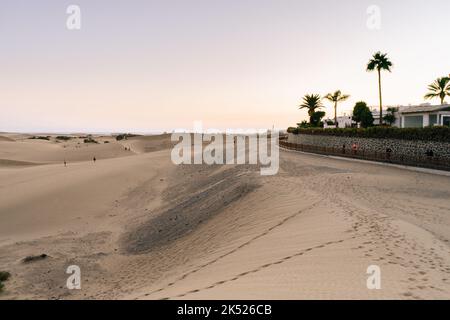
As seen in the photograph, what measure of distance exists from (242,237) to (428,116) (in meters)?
45.3

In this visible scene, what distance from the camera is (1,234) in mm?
18203

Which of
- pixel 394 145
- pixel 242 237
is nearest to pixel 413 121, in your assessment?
pixel 394 145

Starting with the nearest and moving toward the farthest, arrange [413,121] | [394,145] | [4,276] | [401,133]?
[4,276]
[401,133]
[394,145]
[413,121]

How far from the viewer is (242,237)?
11938 millimetres

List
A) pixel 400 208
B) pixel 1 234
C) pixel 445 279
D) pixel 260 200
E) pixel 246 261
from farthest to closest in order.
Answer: pixel 1 234, pixel 260 200, pixel 400 208, pixel 246 261, pixel 445 279

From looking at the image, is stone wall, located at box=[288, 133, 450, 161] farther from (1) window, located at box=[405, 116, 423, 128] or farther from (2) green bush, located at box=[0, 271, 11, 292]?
(2) green bush, located at box=[0, 271, 11, 292]

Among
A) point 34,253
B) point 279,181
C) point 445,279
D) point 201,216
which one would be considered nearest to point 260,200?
point 201,216

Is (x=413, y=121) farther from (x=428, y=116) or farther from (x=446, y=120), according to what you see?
(x=446, y=120)

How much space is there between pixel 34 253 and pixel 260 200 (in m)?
11.7

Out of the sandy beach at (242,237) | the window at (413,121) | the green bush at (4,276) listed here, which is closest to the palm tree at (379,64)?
the window at (413,121)

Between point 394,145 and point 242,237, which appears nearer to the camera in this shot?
point 242,237

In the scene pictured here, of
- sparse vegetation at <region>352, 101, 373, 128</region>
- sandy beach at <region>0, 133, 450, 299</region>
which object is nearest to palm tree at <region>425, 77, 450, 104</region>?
sparse vegetation at <region>352, 101, 373, 128</region>

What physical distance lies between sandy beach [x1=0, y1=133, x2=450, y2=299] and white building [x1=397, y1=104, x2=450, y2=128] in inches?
907

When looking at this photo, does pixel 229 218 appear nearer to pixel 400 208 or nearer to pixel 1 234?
pixel 400 208
